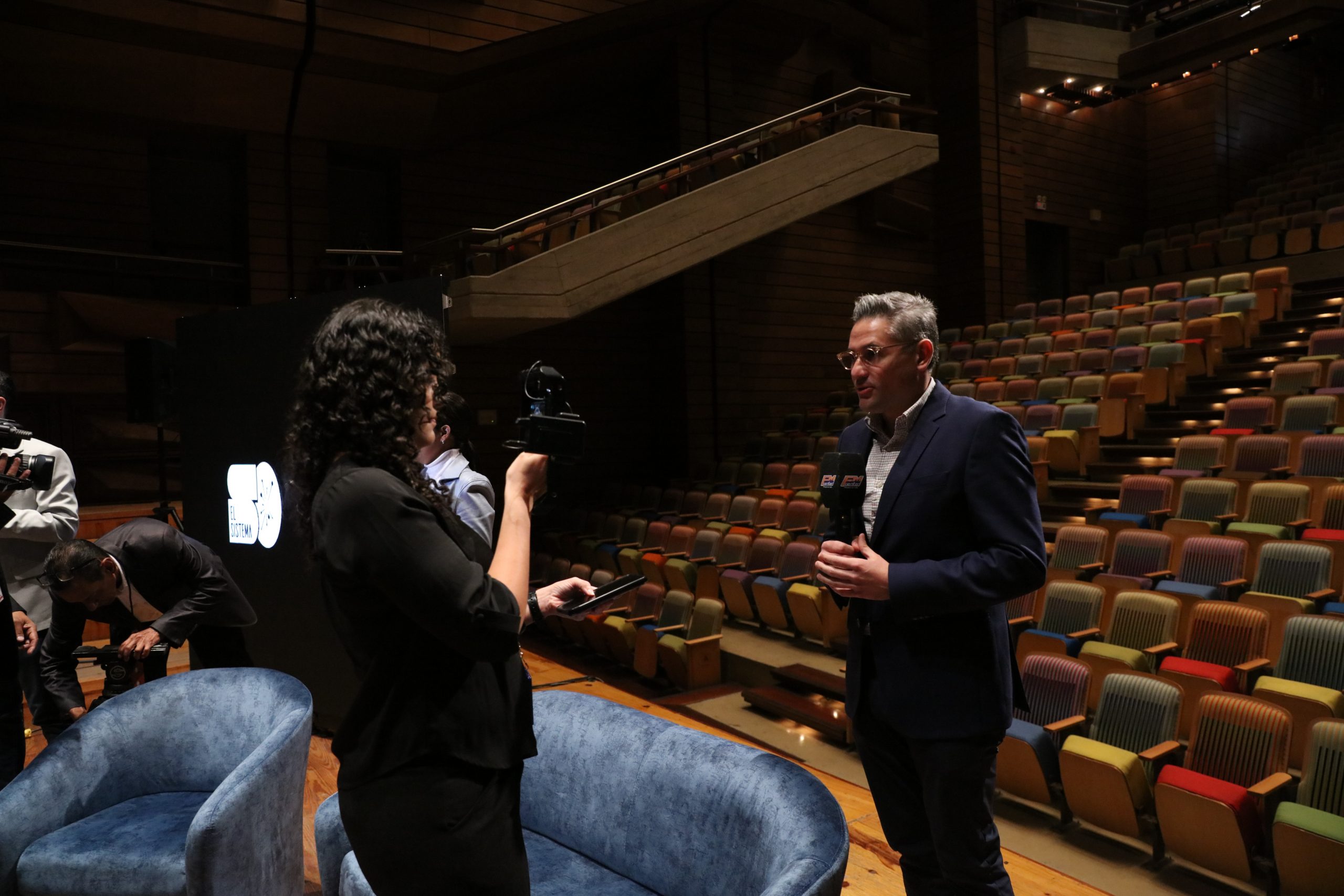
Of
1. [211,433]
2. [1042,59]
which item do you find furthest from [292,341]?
[1042,59]

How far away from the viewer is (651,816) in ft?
4.59

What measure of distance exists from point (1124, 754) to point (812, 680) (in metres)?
1.41

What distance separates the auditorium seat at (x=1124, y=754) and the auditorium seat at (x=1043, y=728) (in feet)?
0.19

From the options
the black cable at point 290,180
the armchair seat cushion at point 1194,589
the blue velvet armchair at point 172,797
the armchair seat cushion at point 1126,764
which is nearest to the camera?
the blue velvet armchair at point 172,797

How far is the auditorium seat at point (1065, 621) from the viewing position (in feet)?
10.1

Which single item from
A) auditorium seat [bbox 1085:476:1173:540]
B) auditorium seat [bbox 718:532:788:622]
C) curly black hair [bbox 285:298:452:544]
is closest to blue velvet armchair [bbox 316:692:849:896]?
curly black hair [bbox 285:298:452:544]

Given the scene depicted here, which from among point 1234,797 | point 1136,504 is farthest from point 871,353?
point 1136,504

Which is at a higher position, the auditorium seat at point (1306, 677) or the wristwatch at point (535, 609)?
the wristwatch at point (535, 609)

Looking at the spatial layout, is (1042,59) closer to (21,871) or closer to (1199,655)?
(1199,655)

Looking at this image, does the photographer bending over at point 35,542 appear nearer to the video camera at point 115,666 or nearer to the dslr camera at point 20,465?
the dslr camera at point 20,465

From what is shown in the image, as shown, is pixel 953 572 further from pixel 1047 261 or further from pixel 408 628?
pixel 1047 261

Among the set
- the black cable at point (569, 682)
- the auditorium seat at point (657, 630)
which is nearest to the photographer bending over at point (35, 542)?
the black cable at point (569, 682)

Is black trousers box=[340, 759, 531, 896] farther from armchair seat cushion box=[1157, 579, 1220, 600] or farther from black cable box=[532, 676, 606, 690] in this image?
armchair seat cushion box=[1157, 579, 1220, 600]

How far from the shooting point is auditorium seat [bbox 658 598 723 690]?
3.94 metres
